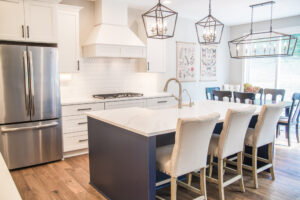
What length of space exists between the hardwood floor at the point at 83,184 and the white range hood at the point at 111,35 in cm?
198

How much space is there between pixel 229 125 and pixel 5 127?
304 cm

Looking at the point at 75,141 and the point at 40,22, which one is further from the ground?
the point at 40,22

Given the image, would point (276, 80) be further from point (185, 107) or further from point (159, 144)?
point (159, 144)

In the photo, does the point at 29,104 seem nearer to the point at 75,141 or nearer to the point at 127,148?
the point at 75,141

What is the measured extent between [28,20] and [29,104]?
1.25m

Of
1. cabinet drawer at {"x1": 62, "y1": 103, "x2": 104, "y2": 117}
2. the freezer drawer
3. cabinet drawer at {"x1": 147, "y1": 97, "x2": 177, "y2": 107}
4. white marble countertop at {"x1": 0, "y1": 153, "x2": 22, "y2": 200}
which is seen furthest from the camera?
cabinet drawer at {"x1": 147, "y1": 97, "x2": 177, "y2": 107}

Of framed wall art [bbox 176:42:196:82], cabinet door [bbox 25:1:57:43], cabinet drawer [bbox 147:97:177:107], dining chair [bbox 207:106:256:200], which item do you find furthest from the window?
cabinet door [bbox 25:1:57:43]

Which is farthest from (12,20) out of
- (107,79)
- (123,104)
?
(123,104)

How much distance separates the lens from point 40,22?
3.74m

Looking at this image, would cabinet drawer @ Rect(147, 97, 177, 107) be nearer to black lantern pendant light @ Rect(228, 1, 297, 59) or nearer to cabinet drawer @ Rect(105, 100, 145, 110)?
cabinet drawer @ Rect(105, 100, 145, 110)

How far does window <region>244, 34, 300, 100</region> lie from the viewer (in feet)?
20.2

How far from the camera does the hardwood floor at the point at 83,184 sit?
2.84 meters

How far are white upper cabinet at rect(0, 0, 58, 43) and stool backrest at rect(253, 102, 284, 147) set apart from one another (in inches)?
125

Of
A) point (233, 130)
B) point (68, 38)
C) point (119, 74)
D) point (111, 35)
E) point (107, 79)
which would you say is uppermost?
point (111, 35)
